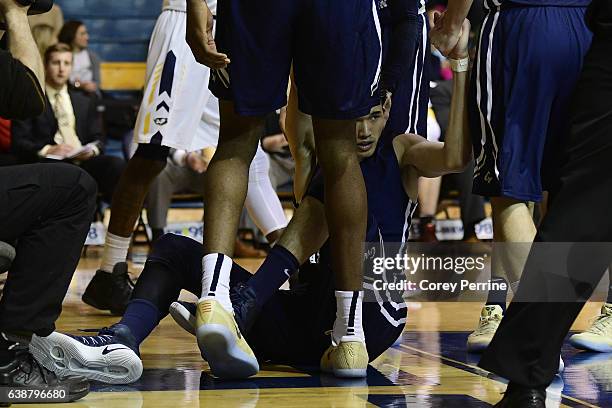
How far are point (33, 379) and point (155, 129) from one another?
2.18 m

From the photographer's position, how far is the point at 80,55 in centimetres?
1127

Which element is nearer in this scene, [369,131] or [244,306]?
[244,306]

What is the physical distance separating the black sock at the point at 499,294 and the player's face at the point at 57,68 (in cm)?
538

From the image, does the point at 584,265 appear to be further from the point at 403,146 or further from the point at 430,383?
the point at 403,146

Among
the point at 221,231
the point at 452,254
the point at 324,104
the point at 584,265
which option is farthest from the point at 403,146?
the point at 452,254

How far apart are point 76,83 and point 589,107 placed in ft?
26.7

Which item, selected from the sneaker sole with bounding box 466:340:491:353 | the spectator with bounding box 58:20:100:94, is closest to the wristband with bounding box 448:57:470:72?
the sneaker sole with bounding box 466:340:491:353

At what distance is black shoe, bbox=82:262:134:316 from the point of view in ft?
15.9

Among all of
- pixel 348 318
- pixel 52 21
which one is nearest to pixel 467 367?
pixel 348 318

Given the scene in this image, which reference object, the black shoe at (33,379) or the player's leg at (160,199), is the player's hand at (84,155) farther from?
the black shoe at (33,379)

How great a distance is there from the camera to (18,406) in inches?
109

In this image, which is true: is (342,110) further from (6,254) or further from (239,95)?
(6,254)

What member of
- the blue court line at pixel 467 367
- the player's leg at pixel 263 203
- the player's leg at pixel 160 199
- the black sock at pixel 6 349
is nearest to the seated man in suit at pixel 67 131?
the player's leg at pixel 160 199

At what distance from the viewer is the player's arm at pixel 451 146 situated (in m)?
3.57
